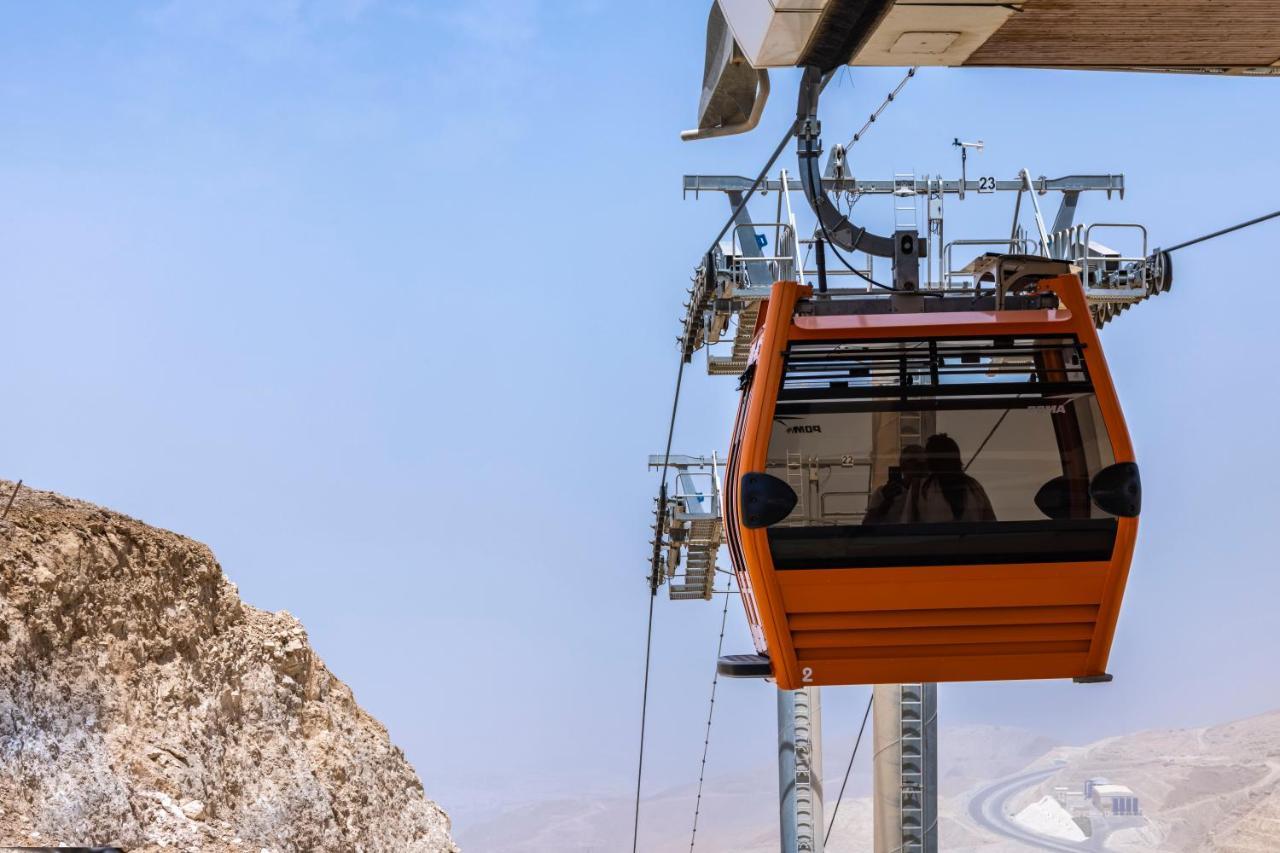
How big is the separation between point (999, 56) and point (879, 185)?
11085 millimetres

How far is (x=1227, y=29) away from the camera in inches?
262

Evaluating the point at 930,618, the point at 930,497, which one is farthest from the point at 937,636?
the point at 930,497

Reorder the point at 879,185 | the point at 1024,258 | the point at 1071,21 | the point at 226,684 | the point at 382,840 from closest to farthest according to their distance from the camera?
the point at 1071,21
the point at 1024,258
the point at 226,684
the point at 382,840
the point at 879,185

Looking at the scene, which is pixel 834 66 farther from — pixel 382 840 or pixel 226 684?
pixel 382 840

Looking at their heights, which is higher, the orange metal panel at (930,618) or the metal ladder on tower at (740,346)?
the metal ladder on tower at (740,346)

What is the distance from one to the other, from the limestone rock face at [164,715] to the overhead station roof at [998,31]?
5024 mm

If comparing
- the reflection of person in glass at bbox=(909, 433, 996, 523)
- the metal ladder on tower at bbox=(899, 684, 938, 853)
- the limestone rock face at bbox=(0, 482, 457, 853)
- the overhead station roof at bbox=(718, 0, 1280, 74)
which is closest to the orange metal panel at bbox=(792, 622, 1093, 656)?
the reflection of person in glass at bbox=(909, 433, 996, 523)

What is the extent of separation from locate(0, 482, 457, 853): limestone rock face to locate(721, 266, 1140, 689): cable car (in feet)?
12.2

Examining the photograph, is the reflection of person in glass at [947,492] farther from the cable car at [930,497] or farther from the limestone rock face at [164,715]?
the limestone rock face at [164,715]

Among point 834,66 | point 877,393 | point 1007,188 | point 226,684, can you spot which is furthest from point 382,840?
point 1007,188

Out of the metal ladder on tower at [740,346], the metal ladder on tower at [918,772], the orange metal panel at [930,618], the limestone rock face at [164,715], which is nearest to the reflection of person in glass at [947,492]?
the orange metal panel at [930,618]

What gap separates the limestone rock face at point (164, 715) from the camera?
8859 mm

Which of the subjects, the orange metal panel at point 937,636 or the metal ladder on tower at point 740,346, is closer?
the orange metal panel at point 937,636

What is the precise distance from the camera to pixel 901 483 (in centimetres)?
739
